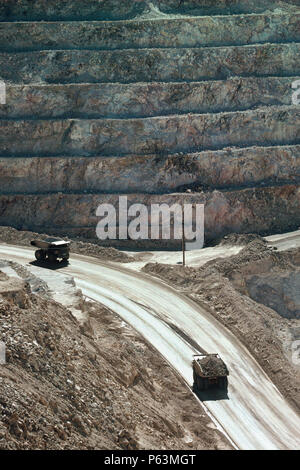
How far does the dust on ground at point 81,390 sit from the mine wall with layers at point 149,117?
826 inches

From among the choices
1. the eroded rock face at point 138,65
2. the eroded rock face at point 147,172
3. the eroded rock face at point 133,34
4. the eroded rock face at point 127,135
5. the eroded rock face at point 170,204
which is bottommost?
the eroded rock face at point 170,204

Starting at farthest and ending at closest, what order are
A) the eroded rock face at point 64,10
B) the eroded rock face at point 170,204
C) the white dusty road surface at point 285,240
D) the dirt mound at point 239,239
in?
the eroded rock face at point 64,10 < the eroded rock face at point 170,204 < the dirt mound at point 239,239 < the white dusty road surface at point 285,240

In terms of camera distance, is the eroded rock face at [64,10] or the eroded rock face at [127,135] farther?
the eroded rock face at [64,10]

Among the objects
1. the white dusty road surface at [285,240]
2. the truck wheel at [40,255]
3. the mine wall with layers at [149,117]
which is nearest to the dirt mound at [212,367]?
the truck wheel at [40,255]

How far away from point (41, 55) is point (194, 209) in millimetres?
21991

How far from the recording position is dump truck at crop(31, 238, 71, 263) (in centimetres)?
4081

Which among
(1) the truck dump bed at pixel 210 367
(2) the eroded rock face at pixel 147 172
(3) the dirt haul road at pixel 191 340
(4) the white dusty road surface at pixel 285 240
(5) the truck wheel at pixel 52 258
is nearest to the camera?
(3) the dirt haul road at pixel 191 340

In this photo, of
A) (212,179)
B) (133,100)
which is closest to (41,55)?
(133,100)

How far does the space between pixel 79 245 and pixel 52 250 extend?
17.9 ft

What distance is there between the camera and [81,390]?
2170 cm

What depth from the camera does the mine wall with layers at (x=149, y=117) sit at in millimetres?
50219

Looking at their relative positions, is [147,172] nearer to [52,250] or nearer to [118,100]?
[118,100]

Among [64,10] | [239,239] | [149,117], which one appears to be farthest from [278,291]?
[64,10]

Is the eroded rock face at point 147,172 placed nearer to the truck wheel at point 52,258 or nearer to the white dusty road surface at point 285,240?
the white dusty road surface at point 285,240
